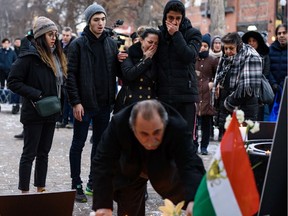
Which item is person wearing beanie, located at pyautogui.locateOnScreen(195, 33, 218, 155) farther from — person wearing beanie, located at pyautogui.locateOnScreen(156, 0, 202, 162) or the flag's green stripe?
the flag's green stripe

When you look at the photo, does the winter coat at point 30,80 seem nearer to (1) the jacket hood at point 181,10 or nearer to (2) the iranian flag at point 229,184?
(1) the jacket hood at point 181,10

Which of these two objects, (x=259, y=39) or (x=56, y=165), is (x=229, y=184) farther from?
(x=56, y=165)

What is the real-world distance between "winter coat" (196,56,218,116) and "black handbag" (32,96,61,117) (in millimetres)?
3608

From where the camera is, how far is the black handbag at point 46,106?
199 inches

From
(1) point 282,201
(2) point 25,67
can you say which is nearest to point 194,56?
(2) point 25,67

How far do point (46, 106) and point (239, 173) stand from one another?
2.63 metres

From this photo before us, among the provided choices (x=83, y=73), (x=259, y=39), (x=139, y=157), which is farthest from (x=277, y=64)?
(x=139, y=157)

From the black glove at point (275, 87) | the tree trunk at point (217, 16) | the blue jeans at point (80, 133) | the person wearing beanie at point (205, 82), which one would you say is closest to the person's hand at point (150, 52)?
the blue jeans at point (80, 133)

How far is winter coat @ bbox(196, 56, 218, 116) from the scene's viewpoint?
27.7 feet

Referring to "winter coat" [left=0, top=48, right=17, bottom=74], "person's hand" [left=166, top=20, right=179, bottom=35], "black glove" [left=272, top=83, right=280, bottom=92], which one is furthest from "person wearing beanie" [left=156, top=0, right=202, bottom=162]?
"winter coat" [left=0, top=48, right=17, bottom=74]

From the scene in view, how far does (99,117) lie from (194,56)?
109cm

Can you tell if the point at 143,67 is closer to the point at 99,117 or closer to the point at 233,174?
the point at 99,117

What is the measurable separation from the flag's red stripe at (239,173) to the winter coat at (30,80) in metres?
2.63

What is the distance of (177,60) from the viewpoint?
5152mm
